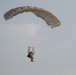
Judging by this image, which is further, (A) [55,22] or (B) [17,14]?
(A) [55,22]

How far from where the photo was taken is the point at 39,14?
40438mm

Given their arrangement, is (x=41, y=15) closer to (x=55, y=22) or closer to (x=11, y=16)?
(x=55, y=22)

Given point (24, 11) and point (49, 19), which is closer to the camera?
point (24, 11)

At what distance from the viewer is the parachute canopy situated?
123 feet

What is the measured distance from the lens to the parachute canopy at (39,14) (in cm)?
3755

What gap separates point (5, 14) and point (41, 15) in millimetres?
4632

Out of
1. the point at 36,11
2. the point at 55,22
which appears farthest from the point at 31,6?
the point at 55,22

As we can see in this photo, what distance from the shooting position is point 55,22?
4075cm

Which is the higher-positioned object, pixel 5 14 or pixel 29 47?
pixel 5 14

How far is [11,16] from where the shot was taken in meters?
37.8

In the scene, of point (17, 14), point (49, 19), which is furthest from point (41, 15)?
Answer: point (17, 14)

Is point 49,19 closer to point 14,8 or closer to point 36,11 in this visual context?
point 36,11

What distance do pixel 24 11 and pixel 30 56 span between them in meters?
5.57

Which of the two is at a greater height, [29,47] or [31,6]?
[31,6]
